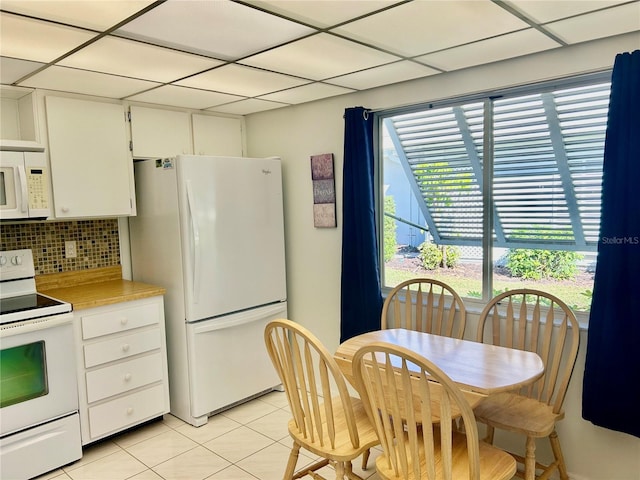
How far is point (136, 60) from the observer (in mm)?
2311

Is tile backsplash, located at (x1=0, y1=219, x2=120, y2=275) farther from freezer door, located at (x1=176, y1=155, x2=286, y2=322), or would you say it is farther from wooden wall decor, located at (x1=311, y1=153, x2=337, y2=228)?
wooden wall decor, located at (x1=311, y1=153, x2=337, y2=228)

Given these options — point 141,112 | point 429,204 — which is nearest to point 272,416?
point 429,204

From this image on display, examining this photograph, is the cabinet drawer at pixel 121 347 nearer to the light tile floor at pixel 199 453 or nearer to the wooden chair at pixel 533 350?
the light tile floor at pixel 199 453

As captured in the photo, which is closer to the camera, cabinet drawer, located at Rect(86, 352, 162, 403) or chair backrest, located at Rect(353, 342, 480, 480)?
chair backrest, located at Rect(353, 342, 480, 480)

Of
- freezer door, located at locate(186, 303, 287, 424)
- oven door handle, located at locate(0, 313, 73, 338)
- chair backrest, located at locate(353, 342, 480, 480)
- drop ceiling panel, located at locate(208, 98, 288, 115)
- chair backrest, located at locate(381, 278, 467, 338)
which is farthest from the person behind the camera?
drop ceiling panel, located at locate(208, 98, 288, 115)

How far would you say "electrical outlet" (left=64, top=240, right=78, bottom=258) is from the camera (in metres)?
3.26

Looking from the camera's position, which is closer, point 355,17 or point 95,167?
point 355,17

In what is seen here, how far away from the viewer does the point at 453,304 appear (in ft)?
8.96

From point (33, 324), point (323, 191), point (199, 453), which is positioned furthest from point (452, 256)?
point (33, 324)

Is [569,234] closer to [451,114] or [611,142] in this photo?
[611,142]

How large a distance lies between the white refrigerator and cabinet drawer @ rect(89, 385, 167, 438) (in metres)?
0.17

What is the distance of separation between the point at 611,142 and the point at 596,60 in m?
0.43

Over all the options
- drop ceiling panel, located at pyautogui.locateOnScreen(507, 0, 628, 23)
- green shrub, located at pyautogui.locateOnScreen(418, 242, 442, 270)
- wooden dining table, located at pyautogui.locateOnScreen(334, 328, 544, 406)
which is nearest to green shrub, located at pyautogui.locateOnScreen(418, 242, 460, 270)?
green shrub, located at pyautogui.locateOnScreen(418, 242, 442, 270)

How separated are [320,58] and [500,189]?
1.27m
